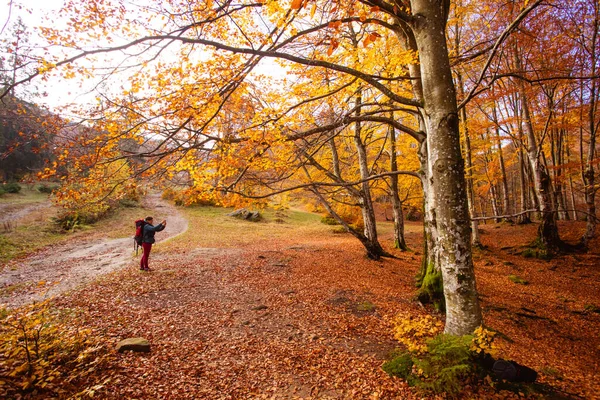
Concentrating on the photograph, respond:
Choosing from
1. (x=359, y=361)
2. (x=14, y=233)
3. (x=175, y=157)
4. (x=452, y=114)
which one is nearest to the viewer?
(x=452, y=114)

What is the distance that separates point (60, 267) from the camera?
9.81 m

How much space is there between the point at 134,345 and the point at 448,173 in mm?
5507

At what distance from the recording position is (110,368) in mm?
3777

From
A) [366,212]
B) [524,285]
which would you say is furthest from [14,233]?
[524,285]

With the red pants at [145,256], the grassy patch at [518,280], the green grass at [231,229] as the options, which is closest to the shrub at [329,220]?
the green grass at [231,229]

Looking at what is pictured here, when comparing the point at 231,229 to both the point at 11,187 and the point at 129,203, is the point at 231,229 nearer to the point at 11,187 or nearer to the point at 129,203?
the point at 129,203

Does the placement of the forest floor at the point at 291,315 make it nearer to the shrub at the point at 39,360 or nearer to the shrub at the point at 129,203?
the shrub at the point at 39,360

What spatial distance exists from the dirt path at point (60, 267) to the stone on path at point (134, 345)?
1.85m

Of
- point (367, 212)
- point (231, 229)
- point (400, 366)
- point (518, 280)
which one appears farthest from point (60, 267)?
point (518, 280)

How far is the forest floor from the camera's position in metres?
3.78

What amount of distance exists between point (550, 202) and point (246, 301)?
12.7 metres

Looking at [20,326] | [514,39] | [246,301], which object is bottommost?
[246,301]

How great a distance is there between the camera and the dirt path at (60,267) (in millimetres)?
7257

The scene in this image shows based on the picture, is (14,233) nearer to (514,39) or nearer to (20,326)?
(20,326)
